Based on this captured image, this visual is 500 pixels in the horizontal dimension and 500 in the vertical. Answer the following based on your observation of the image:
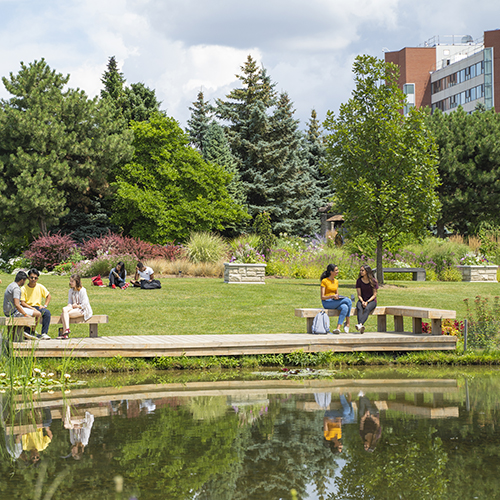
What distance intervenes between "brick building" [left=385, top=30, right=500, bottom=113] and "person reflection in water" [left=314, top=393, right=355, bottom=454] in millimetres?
63862

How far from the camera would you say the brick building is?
65250mm

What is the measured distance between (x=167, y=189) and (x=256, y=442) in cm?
2616

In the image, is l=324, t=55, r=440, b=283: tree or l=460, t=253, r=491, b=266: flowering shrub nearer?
l=324, t=55, r=440, b=283: tree

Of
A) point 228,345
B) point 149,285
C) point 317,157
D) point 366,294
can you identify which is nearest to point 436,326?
point 366,294

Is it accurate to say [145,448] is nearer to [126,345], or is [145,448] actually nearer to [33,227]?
[126,345]

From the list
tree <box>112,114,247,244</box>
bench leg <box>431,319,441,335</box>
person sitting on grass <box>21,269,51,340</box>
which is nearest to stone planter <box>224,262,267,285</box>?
bench leg <box>431,319,441,335</box>

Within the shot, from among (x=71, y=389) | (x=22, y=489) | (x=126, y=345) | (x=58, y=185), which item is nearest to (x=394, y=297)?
(x=126, y=345)

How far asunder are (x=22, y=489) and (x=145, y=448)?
125 centimetres

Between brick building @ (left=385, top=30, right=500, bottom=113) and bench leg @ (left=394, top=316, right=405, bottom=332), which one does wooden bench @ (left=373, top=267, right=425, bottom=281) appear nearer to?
bench leg @ (left=394, top=316, right=405, bottom=332)

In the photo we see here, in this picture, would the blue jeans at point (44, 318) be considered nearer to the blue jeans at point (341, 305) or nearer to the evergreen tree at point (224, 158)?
the blue jeans at point (341, 305)

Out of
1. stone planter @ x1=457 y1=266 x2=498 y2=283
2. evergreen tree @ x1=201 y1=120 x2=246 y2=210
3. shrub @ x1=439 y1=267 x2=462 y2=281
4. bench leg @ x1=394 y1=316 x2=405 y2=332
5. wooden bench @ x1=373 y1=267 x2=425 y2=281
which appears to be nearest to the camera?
bench leg @ x1=394 y1=316 x2=405 y2=332

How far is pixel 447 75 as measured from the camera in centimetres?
7188

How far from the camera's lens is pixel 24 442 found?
18.8 ft

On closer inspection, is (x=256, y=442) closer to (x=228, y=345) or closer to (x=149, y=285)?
(x=228, y=345)
